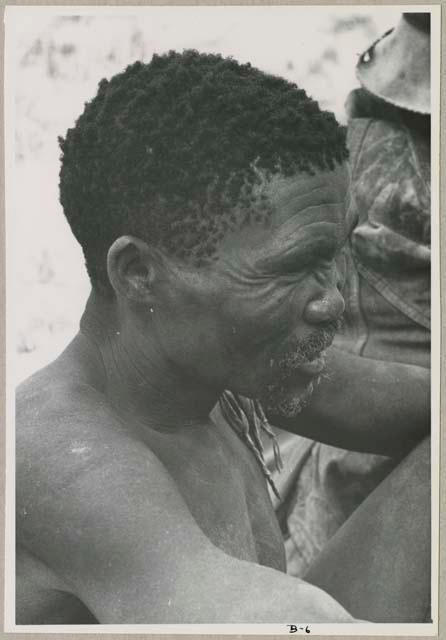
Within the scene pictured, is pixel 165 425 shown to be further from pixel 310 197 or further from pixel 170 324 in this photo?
pixel 310 197

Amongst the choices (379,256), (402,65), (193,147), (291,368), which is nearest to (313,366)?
(291,368)

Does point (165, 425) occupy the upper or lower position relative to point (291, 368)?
lower

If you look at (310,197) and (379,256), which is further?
(379,256)

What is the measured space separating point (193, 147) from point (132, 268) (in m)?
0.18

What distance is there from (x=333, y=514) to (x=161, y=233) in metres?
0.97

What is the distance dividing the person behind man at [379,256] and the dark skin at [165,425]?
0.54 m

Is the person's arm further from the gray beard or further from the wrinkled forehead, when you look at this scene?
the wrinkled forehead

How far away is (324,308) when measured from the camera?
68.2 inches

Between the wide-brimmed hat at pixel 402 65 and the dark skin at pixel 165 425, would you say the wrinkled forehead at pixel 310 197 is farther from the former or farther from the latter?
the wide-brimmed hat at pixel 402 65

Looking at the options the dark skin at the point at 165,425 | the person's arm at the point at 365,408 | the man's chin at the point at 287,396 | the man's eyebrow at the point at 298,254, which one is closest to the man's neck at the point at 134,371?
the dark skin at the point at 165,425

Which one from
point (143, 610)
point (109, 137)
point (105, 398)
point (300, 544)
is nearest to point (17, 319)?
point (105, 398)

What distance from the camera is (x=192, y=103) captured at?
1.69 metres

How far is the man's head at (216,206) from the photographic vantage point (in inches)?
65.9

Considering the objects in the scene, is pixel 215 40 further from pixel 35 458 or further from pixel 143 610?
pixel 143 610
